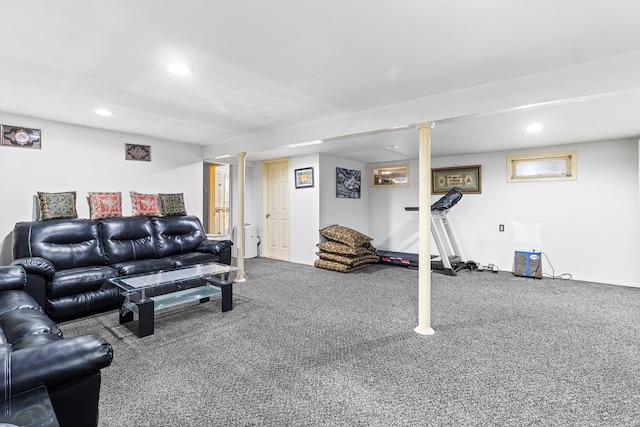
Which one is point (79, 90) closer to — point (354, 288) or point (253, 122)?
point (253, 122)

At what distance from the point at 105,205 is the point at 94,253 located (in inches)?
34.7

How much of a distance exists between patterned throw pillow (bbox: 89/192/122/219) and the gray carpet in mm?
1729

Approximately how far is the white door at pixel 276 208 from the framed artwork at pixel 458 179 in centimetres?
301

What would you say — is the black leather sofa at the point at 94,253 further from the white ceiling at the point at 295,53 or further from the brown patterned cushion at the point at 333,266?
the brown patterned cushion at the point at 333,266

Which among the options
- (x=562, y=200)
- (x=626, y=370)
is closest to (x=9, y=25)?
(x=626, y=370)

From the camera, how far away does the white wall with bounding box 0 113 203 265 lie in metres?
3.76

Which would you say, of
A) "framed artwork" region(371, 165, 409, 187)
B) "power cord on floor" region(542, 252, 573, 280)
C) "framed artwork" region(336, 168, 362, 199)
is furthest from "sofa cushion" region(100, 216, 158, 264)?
"power cord on floor" region(542, 252, 573, 280)

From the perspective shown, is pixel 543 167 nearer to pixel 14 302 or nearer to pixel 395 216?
pixel 395 216

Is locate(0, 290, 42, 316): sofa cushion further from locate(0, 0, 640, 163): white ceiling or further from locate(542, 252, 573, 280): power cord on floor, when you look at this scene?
locate(542, 252, 573, 280): power cord on floor

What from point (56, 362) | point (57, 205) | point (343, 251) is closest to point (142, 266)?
point (57, 205)

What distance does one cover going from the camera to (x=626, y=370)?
221 centimetres

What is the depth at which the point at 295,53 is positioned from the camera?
222 centimetres

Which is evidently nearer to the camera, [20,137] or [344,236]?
[20,137]

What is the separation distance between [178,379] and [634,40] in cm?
368
